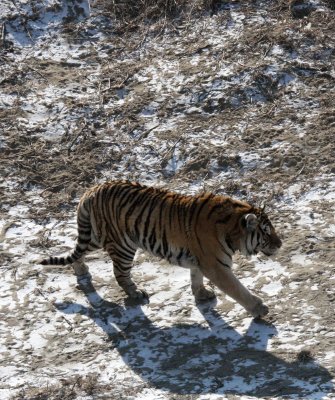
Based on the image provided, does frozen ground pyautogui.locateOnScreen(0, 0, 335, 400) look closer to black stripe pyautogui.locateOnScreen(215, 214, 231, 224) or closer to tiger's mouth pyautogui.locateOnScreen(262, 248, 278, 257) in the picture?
tiger's mouth pyautogui.locateOnScreen(262, 248, 278, 257)

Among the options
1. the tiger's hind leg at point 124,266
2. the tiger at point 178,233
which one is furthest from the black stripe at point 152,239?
the tiger's hind leg at point 124,266

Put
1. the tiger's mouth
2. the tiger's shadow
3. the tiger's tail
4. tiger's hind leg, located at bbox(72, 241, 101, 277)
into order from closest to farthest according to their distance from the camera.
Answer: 1. the tiger's shadow
2. the tiger's mouth
3. the tiger's tail
4. tiger's hind leg, located at bbox(72, 241, 101, 277)

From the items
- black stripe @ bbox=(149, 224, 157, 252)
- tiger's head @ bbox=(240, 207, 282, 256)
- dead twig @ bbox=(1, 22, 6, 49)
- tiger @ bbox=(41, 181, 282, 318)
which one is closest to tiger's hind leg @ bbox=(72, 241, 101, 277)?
tiger @ bbox=(41, 181, 282, 318)

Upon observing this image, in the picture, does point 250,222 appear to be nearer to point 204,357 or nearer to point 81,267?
point 204,357

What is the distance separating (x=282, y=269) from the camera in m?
8.01

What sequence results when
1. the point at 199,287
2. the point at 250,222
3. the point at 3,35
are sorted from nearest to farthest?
1. the point at 250,222
2. the point at 199,287
3. the point at 3,35

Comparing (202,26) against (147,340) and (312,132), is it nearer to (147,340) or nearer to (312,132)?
(312,132)

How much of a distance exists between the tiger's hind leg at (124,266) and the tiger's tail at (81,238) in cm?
25

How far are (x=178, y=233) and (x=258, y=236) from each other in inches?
26.0

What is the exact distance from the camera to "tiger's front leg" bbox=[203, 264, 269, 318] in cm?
728

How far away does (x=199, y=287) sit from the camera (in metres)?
7.70

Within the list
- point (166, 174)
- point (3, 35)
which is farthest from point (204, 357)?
point (3, 35)

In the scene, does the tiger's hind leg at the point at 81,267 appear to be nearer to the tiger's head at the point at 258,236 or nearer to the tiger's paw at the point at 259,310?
the tiger's head at the point at 258,236

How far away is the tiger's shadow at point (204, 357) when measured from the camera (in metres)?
6.53
